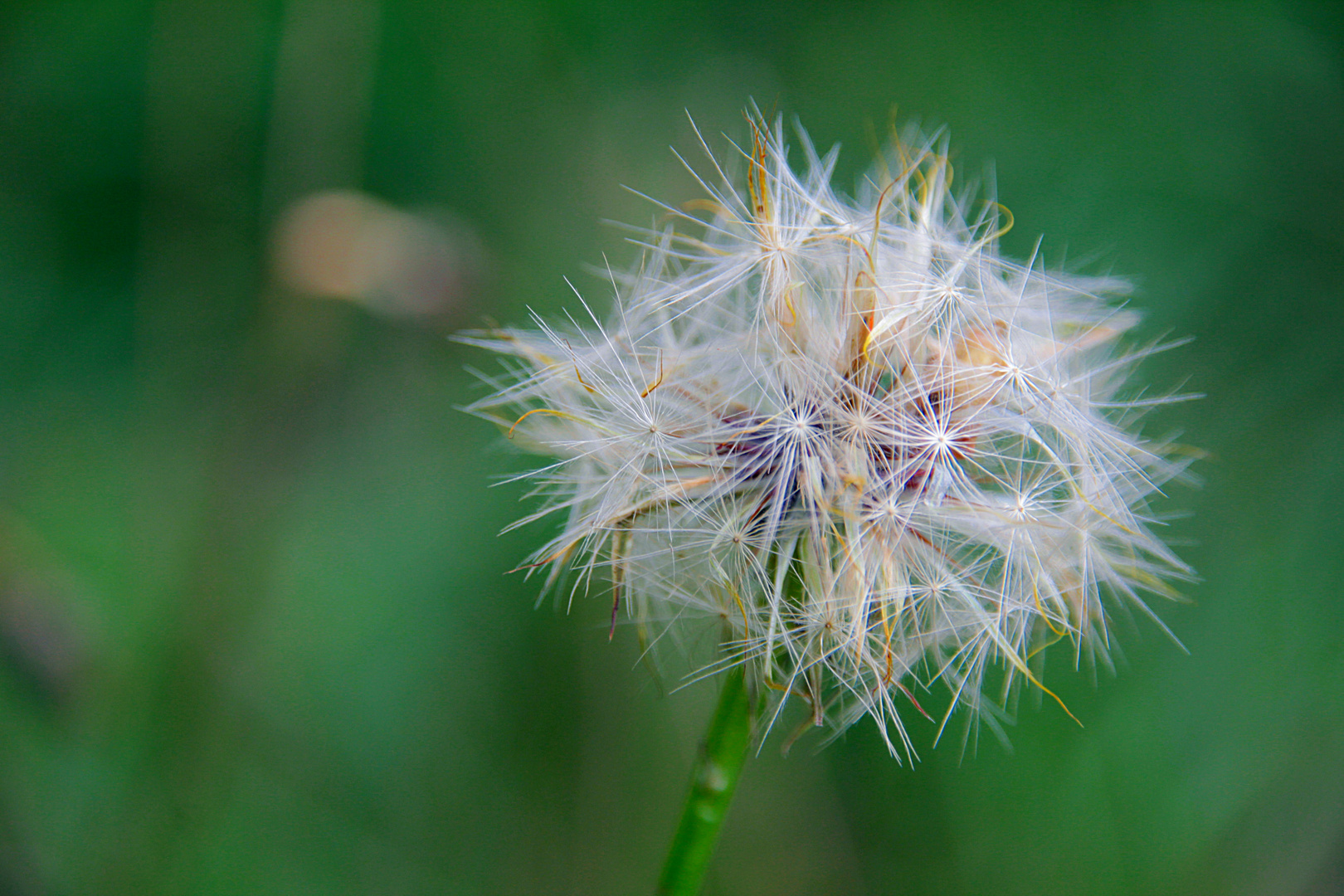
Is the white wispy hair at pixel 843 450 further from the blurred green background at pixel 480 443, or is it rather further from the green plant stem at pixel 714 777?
the blurred green background at pixel 480 443

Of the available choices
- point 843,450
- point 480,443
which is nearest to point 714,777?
point 843,450

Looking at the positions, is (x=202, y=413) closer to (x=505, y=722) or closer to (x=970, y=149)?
(x=505, y=722)

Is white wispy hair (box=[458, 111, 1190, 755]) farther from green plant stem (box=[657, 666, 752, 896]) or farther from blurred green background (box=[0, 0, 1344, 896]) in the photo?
blurred green background (box=[0, 0, 1344, 896])

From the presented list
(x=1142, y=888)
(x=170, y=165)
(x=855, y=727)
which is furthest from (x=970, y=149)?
(x=170, y=165)

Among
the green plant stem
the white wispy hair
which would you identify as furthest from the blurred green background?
the green plant stem

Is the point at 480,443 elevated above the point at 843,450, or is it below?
below

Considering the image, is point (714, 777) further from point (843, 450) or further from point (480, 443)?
point (480, 443)
